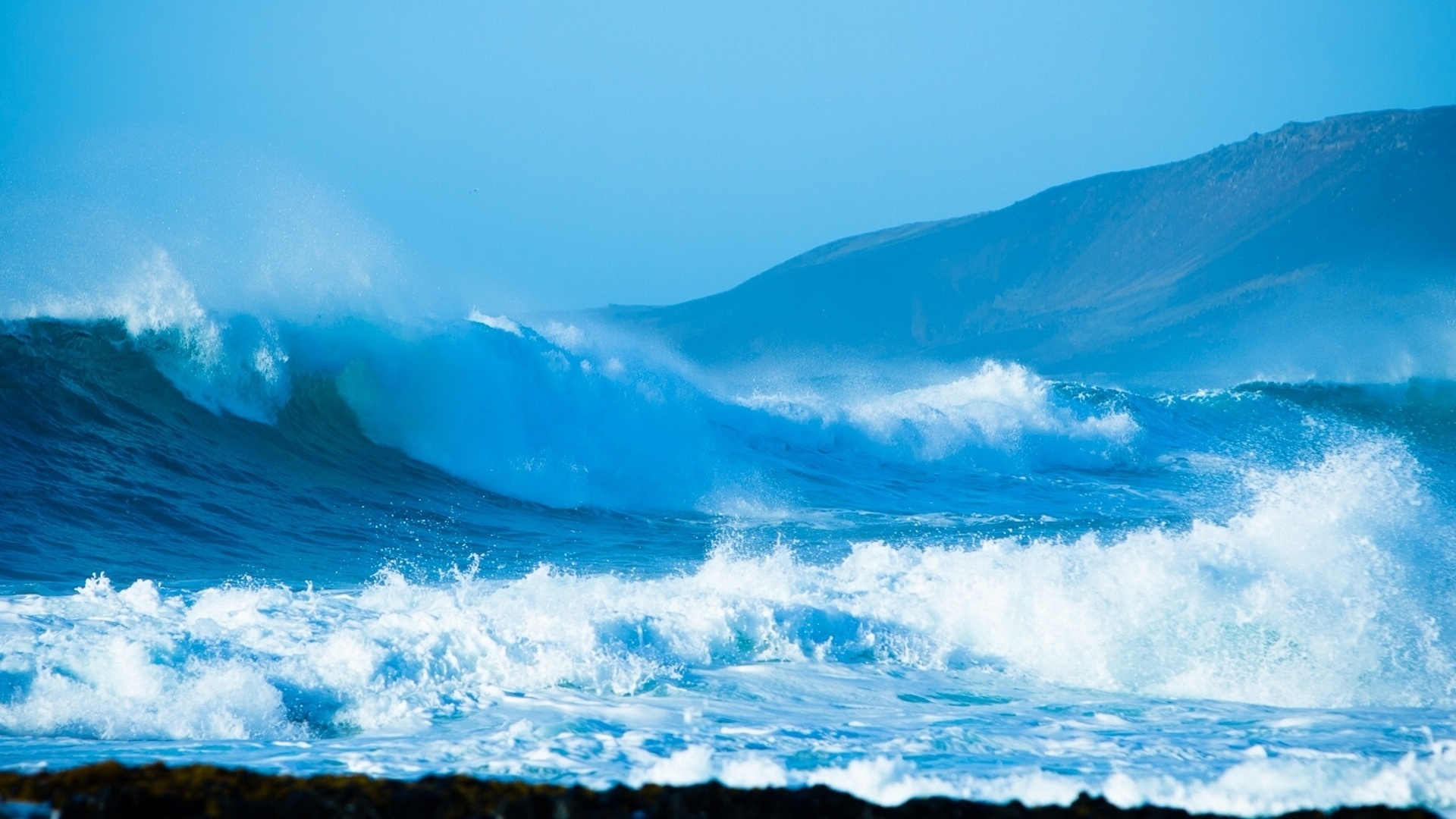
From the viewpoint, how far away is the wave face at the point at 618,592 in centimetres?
479

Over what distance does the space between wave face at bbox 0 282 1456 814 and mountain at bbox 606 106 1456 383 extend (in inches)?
1593

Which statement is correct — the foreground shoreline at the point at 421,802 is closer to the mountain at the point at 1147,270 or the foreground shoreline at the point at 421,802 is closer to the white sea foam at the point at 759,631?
the white sea foam at the point at 759,631

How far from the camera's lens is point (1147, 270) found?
74375 mm

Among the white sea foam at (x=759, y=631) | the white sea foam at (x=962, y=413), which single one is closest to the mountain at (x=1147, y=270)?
the white sea foam at (x=962, y=413)

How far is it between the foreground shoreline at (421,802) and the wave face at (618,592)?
3.19 feet

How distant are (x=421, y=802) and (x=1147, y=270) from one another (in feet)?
252

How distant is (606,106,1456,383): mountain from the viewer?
58906 millimetres

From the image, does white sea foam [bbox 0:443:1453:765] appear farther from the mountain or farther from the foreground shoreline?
the mountain

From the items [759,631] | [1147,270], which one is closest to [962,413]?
[759,631]

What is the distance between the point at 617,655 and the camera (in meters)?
6.12

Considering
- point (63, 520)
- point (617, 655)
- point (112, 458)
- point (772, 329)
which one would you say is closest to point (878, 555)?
point (617, 655)

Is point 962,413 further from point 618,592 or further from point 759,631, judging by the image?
point 759,631

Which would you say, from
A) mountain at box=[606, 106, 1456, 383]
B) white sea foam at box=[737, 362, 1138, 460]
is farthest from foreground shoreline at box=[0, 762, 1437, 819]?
mountain at box=[606, 106, 1456, 383]

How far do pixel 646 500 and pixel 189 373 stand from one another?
16.9 feet
